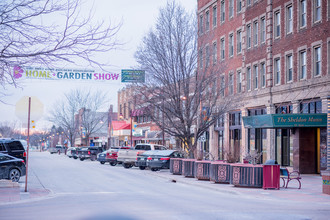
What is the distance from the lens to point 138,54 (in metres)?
32.9

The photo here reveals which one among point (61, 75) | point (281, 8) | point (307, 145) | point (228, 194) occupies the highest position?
point (281, 8)

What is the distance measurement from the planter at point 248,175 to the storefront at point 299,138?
9661mm

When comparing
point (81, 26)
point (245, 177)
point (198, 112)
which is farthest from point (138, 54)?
point (81, 26)

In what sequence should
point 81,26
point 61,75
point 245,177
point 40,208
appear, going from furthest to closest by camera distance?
1. point 61,75
2. point 245,177
3. point 40,208
4. point 81,26

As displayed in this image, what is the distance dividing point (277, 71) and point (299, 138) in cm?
573

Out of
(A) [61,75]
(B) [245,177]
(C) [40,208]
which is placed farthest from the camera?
(A) [61,75]


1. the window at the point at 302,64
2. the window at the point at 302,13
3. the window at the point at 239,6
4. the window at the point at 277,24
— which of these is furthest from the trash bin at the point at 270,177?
the window at the point at 239,6

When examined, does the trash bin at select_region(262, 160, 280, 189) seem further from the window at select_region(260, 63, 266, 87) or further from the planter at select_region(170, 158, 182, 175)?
the window at select_region(260, 63, 266, 87)

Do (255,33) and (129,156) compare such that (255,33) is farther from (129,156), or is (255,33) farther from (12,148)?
(12,148)

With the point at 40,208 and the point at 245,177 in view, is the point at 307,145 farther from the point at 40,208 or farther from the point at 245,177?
the point at 40,208

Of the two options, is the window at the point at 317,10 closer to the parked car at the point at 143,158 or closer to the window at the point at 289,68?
the window at the point at 289,68

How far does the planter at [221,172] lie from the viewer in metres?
22.5

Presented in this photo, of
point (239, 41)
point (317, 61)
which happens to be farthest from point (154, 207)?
point (239, 41)

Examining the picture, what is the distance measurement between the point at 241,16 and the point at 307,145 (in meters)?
13.4
